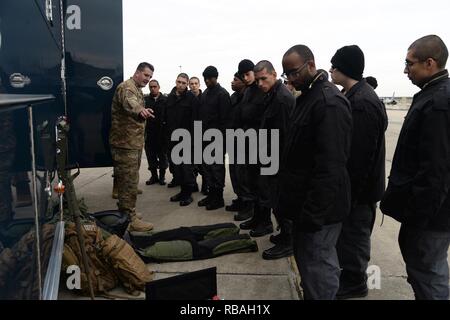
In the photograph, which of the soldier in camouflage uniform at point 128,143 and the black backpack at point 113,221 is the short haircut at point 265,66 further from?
the black backpack at point 113,221

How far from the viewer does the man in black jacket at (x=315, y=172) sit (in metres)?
2.04

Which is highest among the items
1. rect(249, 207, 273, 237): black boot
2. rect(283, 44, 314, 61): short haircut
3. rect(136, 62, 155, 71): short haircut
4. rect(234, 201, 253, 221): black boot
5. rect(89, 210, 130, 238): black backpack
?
rect(283, 44, 314, 61): short haircut

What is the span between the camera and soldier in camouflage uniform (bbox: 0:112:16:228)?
1.15m

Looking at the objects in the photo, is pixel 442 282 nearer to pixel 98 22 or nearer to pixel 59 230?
pixel 59 230

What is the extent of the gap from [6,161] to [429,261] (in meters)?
2.15

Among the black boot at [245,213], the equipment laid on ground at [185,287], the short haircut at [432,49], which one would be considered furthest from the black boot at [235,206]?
the short haircut at [432,49]

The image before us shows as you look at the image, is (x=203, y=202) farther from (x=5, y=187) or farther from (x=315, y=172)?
(x=5, y=187)

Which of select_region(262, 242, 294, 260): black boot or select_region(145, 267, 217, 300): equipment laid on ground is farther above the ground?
select_region(145, 267, 217, 300): equipment laid on ground

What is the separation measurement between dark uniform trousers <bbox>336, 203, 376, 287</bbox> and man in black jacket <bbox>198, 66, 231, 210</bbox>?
243cm

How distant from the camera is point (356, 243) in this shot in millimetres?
2811

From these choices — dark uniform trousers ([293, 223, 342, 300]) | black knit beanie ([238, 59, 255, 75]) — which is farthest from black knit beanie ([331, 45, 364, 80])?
black knit beanie ([238, 59, 255, 75])

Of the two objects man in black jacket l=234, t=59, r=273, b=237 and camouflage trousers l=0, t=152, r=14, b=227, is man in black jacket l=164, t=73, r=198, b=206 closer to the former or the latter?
man in black jacket l=234, t=59, r=273, b=237

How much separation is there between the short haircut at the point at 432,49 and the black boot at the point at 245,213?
2.91 m
